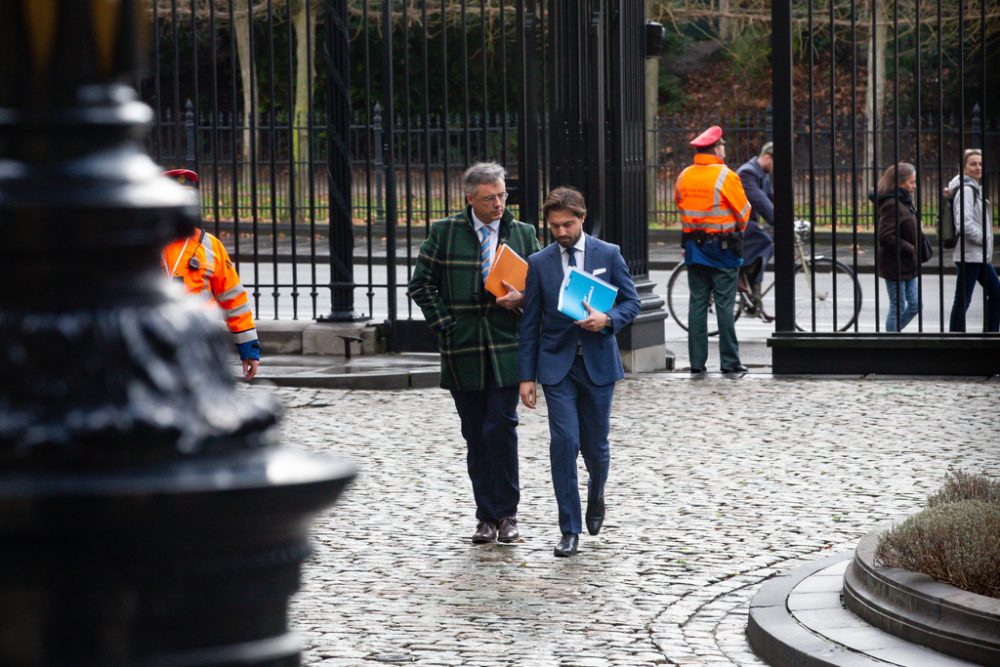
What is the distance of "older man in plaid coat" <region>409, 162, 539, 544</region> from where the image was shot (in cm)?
766

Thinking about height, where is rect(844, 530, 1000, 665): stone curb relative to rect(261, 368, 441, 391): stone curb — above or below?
below

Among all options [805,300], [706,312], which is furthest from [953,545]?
[805,300]

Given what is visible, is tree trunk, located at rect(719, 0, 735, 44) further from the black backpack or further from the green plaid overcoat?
the green plaid overcoat

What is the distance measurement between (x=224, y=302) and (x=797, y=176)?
74.6ft

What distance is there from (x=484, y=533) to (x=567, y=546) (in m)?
0.48

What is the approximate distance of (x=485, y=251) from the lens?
7.91 meters

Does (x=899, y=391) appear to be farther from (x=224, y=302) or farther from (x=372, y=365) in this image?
(x=224, y=302)

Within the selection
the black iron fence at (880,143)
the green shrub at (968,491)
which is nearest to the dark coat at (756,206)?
the black iron fence at (880,143)

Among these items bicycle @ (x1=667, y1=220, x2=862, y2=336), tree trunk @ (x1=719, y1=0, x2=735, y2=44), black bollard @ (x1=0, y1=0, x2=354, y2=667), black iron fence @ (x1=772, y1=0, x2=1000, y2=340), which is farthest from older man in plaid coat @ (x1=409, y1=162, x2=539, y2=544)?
tree trunk @ (x1=719, y1=0, x2=735, y2=44)

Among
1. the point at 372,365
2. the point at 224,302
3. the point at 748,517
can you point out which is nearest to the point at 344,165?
the point at 372,365

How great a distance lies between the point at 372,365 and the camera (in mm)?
13203

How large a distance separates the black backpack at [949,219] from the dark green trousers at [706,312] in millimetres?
1621

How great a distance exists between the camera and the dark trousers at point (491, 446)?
7629 mm

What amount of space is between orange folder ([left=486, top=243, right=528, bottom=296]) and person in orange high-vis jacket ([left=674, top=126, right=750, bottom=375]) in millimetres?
5379
